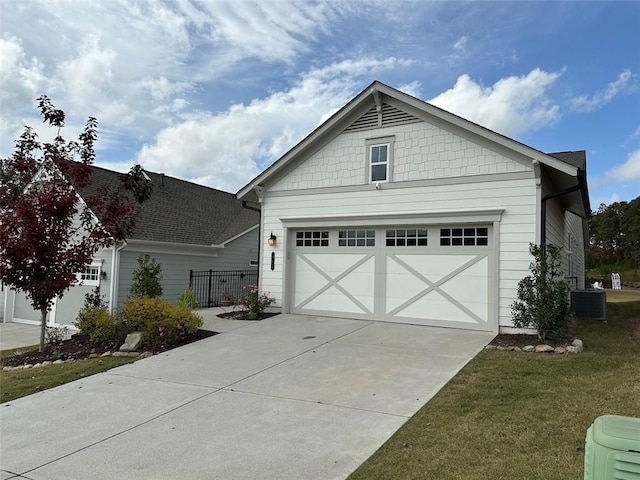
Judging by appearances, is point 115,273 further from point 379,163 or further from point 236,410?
point 236,410

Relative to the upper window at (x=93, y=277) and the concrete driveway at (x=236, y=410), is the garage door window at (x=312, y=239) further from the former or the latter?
the upper window at (x=93, y=277)

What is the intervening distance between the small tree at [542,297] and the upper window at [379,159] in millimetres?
3865

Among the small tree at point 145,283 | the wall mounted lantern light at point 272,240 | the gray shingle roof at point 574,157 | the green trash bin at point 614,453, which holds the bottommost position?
the green trash bin at point 614,453

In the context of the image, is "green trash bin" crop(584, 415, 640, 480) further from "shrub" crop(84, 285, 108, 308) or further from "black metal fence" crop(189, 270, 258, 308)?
"black metal fence" crop(189, 270, 258, 308)

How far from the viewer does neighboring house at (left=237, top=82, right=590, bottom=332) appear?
31.9 ft

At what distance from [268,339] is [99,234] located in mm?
4277

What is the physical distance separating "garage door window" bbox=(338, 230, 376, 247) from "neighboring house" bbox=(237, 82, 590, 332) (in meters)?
0.03

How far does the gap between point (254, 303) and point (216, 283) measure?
6.46 metres

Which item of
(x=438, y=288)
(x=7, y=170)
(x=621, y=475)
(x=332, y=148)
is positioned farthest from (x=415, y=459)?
(x=7, y=170)

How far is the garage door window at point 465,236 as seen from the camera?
399 inches

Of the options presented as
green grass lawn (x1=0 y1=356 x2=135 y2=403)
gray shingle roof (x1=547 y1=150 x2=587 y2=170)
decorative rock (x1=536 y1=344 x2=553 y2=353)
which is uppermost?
gray shingle roof (x1=547 y1=150 x2=587 y2=170)

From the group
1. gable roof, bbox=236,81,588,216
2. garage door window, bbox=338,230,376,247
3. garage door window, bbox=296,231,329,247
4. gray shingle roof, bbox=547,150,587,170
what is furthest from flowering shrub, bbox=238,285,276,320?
gray shingle roof, bbox=547,150,587,170

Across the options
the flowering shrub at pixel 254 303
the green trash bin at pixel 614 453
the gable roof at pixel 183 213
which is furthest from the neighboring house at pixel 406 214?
the green trash bin at pixel 614 453

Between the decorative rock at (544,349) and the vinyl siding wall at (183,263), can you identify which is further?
the vinyl siding wall at (183,263)
